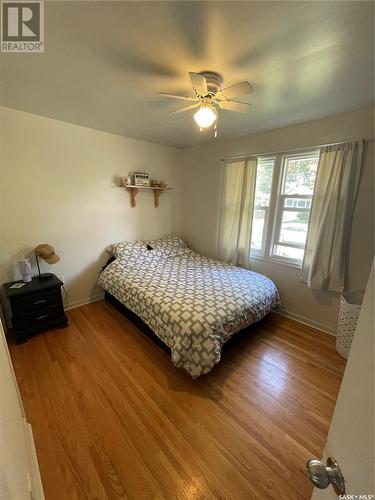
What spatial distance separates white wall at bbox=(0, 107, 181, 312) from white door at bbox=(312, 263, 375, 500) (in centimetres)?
305

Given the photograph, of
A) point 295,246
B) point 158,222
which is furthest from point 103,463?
point 158,222

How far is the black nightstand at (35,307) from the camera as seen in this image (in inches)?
84.0

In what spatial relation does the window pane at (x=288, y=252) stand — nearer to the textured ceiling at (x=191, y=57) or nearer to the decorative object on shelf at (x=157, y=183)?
the textured ceiling at (x=191, y=57)

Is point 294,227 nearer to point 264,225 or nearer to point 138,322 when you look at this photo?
point 264,225

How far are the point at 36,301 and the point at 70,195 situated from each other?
136 centimetres

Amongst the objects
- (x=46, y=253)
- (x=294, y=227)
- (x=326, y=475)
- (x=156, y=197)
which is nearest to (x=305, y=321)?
(x=294, y=227)

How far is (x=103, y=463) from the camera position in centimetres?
122

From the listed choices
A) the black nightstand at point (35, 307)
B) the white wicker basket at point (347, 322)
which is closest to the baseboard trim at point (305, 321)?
the white wicker basket at point (347, 322)

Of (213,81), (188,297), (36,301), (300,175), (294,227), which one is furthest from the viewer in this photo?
(294,227)

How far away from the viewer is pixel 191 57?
4.50ft

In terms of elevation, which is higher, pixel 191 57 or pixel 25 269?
pixel 191 57

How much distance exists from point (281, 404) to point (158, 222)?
3026 millimetres

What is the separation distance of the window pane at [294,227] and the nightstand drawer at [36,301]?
116 inches

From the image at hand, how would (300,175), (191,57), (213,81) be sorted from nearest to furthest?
(191,57), (213,81), (300,175)
